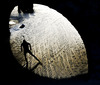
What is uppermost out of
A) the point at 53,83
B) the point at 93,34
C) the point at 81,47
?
the point at 93,34

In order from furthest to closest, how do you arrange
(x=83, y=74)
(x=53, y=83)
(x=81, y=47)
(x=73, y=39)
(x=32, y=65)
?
1. (x=73, y=39)
2. (x=81, y=47)
3. (x=32, y=65)
4. (x=83, y=74)
5. (x=53, y=83)

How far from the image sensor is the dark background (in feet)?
13.5

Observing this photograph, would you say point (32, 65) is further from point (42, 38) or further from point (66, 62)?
point (42, 38)

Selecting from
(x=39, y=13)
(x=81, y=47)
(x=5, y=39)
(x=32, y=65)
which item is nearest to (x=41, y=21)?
(x=39, y=13)

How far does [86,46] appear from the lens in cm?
Answer: 502

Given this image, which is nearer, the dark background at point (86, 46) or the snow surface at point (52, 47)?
the dark background at point (86, 46)

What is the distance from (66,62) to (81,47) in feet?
5.81

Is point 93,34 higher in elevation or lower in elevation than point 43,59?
higher

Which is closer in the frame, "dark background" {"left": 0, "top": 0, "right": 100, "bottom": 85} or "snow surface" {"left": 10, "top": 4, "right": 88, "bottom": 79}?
"dark background" {"left": 0, "top": 0, "right": 100, "bottom": 85}

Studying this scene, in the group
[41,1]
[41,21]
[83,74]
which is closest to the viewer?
[41,1]

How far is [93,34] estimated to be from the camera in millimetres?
4809

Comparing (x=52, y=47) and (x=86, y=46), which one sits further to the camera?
(x=52, y=47)

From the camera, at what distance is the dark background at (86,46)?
412cm

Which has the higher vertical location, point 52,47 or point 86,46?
point 86,46
